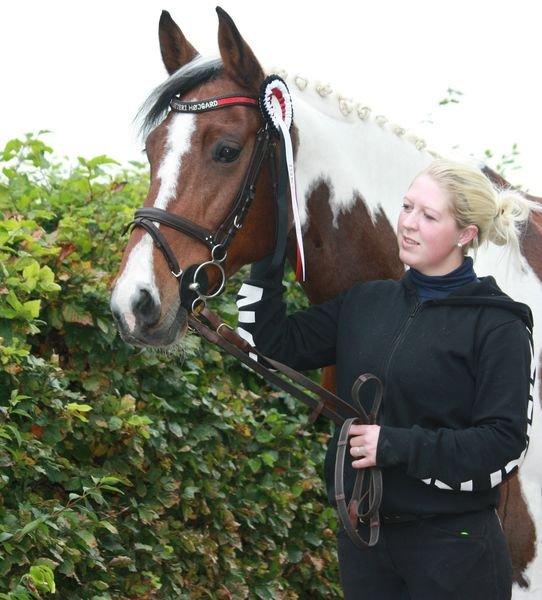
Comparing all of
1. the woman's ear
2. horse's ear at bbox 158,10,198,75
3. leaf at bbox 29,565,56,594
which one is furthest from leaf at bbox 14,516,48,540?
horse's ear at bbox 158,10,198,75

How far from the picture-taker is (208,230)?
3.05 metres

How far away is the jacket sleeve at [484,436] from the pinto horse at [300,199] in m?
0.78

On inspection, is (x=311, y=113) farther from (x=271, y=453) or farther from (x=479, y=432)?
(x=271, y=453)

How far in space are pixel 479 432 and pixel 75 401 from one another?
5.12 ft

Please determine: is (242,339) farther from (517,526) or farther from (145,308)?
(517,526)

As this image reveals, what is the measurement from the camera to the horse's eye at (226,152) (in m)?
3.09

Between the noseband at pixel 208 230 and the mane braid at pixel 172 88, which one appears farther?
the mane braid at pixel 172 88

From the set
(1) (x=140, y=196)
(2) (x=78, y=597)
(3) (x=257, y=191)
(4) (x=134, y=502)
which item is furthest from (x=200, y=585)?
(1) (x=140, y=196)

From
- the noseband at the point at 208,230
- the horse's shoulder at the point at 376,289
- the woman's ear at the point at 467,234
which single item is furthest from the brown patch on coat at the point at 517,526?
the noseband at the point at 208,230

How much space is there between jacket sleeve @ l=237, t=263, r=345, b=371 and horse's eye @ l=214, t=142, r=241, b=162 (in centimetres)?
38

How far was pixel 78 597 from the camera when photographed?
3260mm

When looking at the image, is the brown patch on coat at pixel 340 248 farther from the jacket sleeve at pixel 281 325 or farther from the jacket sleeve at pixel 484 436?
the jacket sleeve at pixel 484 436

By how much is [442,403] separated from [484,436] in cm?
17

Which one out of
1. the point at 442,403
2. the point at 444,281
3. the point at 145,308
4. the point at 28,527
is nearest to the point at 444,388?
the point at 442,403
